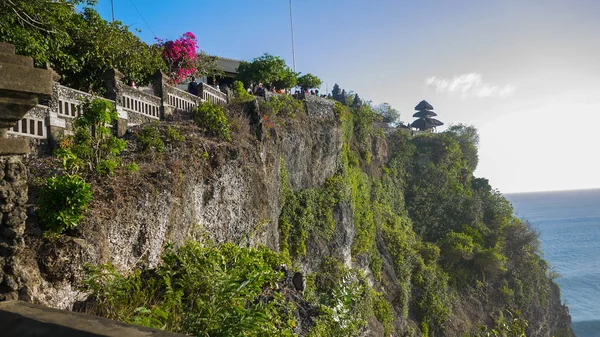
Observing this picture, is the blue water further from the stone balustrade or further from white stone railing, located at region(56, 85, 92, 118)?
white stone railing, located at region(56, 85, 92, 118)

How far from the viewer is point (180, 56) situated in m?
14.5

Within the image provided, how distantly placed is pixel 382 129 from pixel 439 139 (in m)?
6.38

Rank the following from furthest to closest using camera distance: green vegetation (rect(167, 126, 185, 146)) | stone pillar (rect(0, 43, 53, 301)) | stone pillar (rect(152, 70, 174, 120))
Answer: stone pillar (rect(152, 70, 174, 120)) < green vegetation (rect(167, 126, 185, 146)) < stone pillar (rect(0, 43, 53, 301))

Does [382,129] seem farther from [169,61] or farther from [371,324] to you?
[169,61]

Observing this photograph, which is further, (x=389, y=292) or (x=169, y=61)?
(x=389, y=292)

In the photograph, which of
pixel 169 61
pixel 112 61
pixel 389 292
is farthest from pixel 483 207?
pixel 112 61

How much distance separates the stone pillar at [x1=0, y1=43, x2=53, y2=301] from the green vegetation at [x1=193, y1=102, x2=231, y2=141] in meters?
7.73

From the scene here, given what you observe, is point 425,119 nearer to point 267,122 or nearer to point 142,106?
point 267,122

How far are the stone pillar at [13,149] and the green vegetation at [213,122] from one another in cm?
773

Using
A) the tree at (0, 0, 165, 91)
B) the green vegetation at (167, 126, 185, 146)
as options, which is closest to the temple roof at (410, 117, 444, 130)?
the tree at (0, 0, 165, 91)

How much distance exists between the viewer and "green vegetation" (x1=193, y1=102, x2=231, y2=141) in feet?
35.5

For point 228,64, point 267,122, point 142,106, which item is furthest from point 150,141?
point 228,64

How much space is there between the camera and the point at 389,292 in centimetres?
1995

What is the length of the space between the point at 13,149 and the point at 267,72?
18.3m
